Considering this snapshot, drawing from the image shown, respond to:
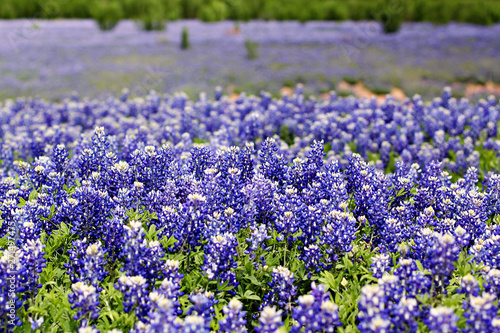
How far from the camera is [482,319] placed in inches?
98.2

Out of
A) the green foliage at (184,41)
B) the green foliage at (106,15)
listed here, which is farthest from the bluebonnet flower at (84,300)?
the green foliage at (106,15)

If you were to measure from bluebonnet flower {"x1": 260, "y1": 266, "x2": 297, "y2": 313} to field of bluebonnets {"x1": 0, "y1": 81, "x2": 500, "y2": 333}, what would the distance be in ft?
0.04

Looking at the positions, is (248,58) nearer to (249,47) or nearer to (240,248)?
(249,47)

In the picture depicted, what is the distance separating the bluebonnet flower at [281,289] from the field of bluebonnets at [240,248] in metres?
0.01

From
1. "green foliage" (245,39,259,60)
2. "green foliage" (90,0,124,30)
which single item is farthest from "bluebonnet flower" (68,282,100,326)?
"green foliage" (90,0,124,30)

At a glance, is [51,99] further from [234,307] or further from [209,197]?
[234,307]

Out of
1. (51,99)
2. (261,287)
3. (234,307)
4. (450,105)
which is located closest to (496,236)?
(261,287)

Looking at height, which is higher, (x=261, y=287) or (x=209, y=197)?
(x=209, y=197)

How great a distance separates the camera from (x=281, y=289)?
3.10 metres

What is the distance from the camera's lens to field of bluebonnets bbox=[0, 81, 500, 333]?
2713mm

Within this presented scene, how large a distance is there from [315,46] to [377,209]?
55.5 feet

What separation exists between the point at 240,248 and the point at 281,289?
0.48 metres

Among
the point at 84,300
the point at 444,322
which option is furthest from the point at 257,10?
the point at 444,322

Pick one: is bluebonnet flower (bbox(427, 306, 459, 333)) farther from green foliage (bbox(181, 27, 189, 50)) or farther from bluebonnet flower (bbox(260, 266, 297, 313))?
green foliage (bbox(181, 27, 189, 50))
